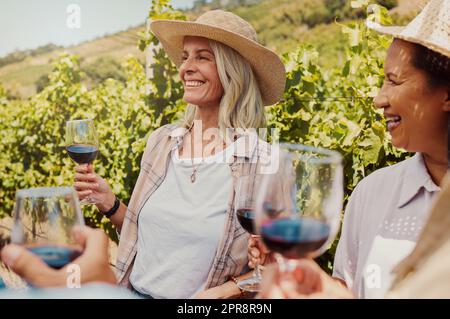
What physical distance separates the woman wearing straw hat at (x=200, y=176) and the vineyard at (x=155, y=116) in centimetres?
71

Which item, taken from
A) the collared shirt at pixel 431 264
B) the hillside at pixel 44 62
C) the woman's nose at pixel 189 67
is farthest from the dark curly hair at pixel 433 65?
the hillside at pixel 44 62

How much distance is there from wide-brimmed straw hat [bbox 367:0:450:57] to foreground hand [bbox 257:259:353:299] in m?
0.76

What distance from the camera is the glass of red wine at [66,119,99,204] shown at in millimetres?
2125

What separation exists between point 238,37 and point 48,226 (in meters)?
1.27

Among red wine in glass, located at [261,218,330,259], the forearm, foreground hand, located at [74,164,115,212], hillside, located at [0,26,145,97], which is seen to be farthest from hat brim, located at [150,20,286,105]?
hillside, located at [0,26,145,97]

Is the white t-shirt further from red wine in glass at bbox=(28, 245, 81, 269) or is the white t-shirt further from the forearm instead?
red wine in glass at bbox=(28, 245, 81, 269)

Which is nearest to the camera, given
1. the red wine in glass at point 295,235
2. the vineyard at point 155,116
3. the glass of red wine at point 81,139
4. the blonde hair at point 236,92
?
the red wine in glass at point 295,235

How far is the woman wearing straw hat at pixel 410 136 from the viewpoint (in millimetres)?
1557

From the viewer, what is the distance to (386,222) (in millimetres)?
1645

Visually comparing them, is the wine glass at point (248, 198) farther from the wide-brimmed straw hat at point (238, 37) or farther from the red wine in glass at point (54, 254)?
the wide-brimmed straw hat at point (238, 37)

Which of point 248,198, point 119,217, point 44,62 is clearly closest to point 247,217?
point 248,198

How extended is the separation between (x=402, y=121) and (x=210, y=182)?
80 cm
